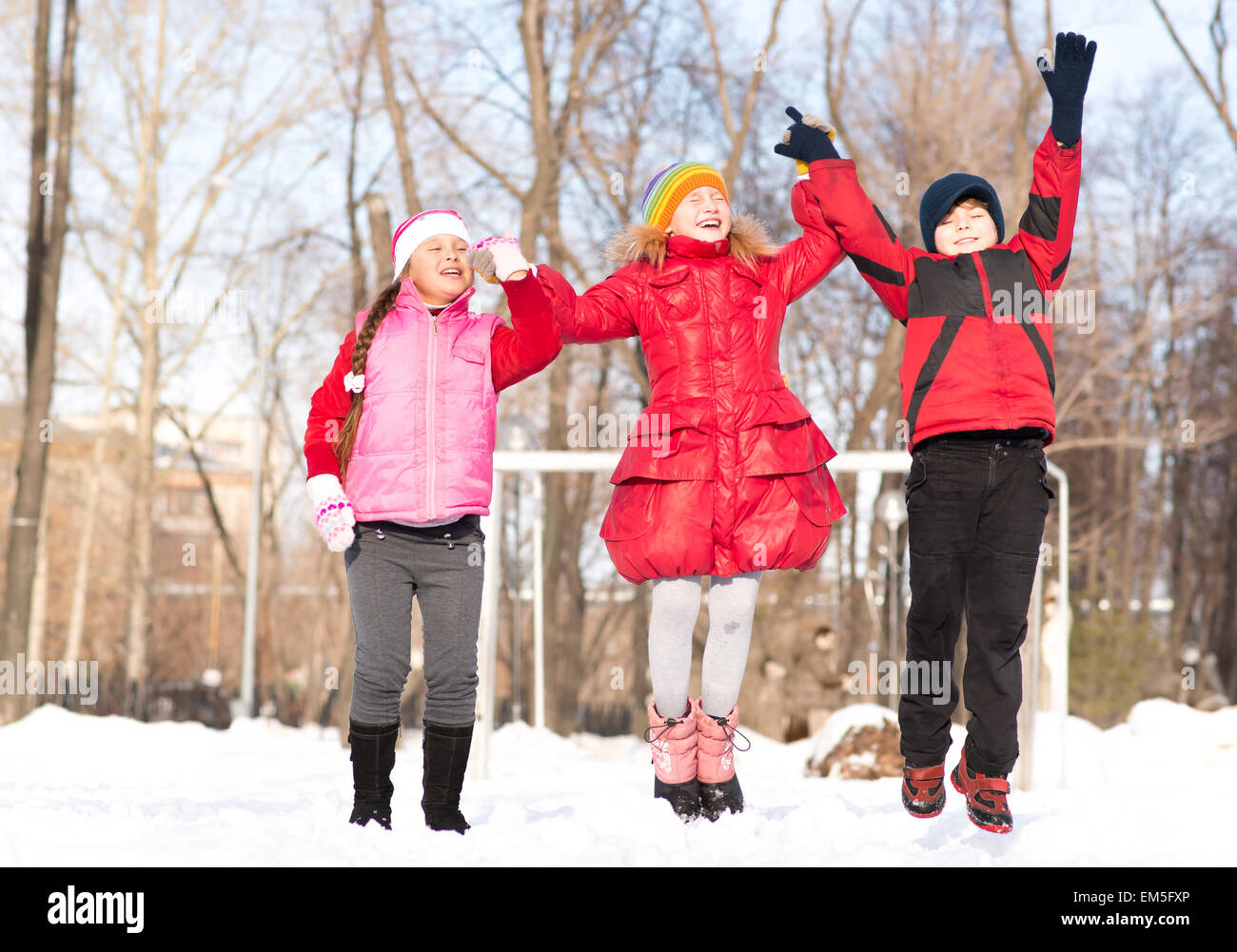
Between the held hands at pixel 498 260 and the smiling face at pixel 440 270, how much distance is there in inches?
9.6

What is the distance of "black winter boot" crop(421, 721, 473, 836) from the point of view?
2637 millimetres

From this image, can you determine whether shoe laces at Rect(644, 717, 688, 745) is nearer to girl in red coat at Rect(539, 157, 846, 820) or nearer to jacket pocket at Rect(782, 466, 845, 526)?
girl in red coat at Rect(539, 157, 846, 820)

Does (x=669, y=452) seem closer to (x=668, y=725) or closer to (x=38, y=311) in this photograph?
(x=668, y=725)

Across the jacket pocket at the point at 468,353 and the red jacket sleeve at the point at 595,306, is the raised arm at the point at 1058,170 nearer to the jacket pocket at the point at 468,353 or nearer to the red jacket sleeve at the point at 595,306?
the red jacket sleeve at the point at 595,306

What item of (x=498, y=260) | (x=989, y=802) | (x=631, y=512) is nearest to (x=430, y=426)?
(x=498, y=260)

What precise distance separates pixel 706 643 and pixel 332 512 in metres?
0.99

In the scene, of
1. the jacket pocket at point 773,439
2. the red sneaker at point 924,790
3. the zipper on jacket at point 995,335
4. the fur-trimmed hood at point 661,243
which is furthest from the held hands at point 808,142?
the red sneaker at point 924,790

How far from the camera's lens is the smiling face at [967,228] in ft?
9.47

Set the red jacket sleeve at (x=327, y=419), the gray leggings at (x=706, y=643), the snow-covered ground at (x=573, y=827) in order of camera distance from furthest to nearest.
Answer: the gray leggings at (x=706, y=643), the red jacket sleeve at (x=327, y=419), the snow-covered ground at (x=573, y=827)

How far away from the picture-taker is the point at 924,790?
2.73 meters

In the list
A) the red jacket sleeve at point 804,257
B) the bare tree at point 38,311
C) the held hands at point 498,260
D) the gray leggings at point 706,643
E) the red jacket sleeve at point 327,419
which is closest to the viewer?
the held hands at point 498,260

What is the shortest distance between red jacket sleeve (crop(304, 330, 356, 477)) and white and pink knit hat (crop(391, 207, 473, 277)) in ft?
0.97
